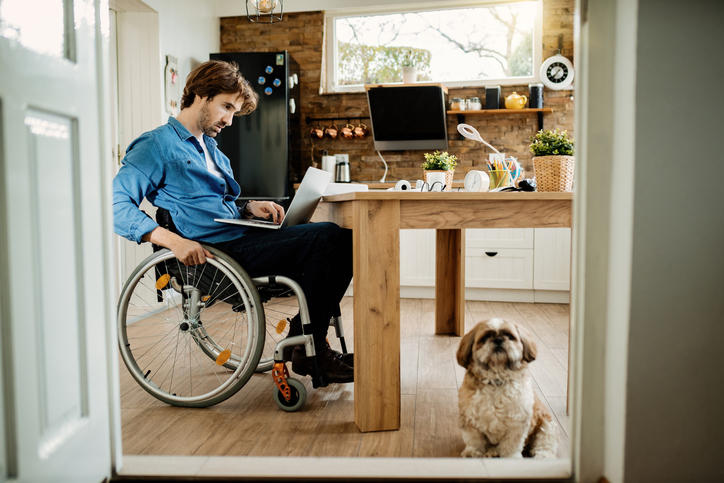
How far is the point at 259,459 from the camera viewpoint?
1.29 metres

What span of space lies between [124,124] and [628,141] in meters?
3.39

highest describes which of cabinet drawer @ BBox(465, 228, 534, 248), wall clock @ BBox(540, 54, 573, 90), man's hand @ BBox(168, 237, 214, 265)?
wall clock @ BBox(540, 54, 573, 90)

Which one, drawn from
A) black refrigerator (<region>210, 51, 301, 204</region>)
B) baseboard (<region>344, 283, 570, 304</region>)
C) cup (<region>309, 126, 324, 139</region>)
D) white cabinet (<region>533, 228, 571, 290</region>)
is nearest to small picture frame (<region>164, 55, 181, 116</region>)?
black refrigerator (<region>210, 51, 301, 204</region>)

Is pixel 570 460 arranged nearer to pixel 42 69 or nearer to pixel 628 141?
pixel 628 141

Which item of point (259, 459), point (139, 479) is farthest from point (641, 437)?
point (139, 479)

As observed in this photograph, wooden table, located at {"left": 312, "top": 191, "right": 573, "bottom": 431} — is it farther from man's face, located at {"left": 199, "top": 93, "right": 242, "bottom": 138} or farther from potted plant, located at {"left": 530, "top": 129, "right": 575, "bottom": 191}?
man's face, located at {"left": 199, "top": 93, "right": 242, "bottom": 138}

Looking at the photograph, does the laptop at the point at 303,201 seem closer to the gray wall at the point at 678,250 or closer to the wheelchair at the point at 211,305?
the wheelchair at the point at 211,305

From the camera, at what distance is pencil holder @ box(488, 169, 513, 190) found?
6.92ft

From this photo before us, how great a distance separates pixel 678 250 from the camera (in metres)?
1.05

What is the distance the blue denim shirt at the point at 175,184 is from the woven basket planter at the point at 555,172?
3.41 feet

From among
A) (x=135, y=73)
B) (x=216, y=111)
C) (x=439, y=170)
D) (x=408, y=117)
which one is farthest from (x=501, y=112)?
(x=216, y=111)

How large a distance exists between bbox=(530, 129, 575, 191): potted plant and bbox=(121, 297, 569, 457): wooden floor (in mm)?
762

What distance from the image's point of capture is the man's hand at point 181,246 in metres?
1.79

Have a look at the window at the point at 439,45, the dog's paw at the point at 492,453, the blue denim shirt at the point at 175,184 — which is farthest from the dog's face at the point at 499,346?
the window at the point at 439,45
